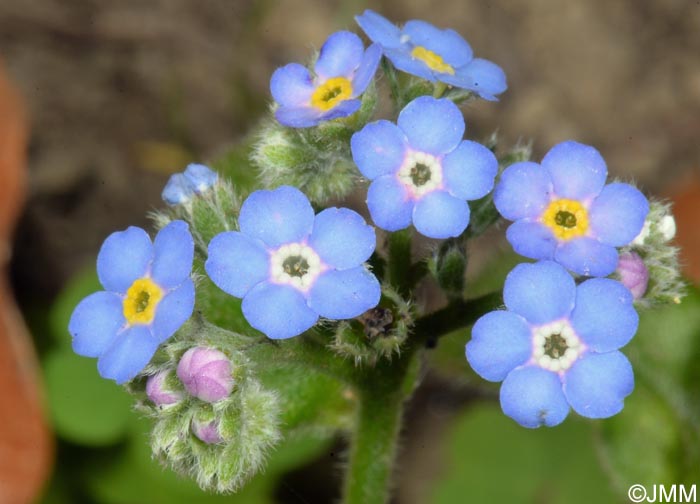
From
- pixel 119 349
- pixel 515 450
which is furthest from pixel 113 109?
pixel 119 349

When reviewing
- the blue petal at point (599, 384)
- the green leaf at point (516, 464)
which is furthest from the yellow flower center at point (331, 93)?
the green leaf at point (516, 464)

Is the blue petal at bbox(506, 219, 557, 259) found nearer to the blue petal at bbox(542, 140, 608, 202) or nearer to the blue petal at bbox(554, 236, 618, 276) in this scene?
the blue petal at bbox(554, 236, 618, 276)

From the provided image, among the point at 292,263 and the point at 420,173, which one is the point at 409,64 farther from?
the point at 292,263

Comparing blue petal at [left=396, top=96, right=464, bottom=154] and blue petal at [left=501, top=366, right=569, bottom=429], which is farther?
blue petal at [left=396, top=96, right=464, bottom=154]

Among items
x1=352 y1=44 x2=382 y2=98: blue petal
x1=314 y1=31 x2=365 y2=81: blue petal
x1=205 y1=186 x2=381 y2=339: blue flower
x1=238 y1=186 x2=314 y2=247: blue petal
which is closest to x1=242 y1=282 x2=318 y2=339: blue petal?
x1=205 y1=186 x2=381 y2=339: blue flower

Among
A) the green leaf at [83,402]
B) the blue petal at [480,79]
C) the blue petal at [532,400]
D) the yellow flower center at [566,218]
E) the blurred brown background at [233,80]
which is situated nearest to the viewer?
the blue petal at [532,400]

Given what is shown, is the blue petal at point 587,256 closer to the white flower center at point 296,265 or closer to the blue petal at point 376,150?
the blue petal at point 376,150
